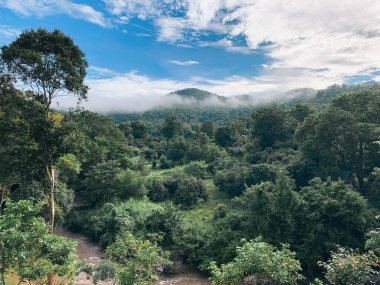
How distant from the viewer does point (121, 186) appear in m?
26.8

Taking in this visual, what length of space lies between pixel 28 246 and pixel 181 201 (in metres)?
21.6

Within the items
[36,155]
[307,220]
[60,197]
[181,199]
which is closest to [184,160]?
[181,199]

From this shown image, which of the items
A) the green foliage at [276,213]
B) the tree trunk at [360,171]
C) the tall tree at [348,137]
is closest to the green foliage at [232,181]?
the tall tree at [348,137]

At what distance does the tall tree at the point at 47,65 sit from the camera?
12219mm

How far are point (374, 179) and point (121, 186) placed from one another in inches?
819

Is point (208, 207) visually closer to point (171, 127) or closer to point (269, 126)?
point (269, 126)

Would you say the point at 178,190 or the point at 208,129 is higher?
the point at 208,129

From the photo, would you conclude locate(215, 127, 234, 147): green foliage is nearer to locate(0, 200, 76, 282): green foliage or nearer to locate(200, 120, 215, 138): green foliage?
locate(200, 120, 215, 138): green foliage

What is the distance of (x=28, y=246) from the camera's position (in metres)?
7.98

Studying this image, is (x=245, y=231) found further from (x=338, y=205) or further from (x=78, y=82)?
(x=78, y=82)

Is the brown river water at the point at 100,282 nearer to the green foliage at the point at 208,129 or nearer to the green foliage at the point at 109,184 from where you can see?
the green foliage at the point at 109,184

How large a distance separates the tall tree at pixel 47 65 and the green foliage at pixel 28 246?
163 inches

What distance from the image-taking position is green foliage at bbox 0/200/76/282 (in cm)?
746

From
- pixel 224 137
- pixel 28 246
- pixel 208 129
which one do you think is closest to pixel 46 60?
pixel 28 246
